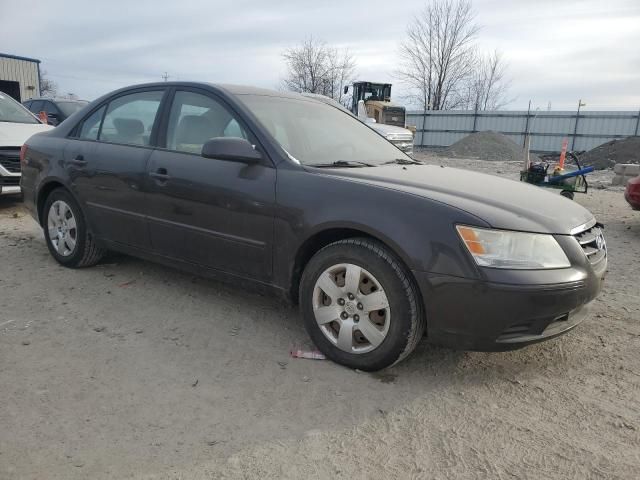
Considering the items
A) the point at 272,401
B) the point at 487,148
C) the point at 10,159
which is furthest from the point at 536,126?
the point at 272,401

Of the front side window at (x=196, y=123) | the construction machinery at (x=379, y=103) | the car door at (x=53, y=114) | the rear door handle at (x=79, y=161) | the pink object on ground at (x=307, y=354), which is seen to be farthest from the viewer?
the construction machinery at (x=379, y=103)

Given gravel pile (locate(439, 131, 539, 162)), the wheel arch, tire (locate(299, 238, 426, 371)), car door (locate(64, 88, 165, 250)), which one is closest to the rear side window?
car door (locate(64, 88, 165, 250))

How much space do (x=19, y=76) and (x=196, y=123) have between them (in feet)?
96.1

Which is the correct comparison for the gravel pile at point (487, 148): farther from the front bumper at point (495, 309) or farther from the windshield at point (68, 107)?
the front bumper at point (495, 309)

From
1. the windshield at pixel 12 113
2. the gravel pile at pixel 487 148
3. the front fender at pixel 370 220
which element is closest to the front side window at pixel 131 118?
the front fender at pixel 370 220

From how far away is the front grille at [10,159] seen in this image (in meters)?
7.00

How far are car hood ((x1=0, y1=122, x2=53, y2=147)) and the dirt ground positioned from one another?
4.08 m

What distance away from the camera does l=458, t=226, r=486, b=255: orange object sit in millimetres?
2545

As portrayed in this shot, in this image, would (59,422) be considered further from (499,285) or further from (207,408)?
(499,285)

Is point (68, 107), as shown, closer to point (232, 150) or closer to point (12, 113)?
point (12, 113)

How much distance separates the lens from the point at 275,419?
2.48m

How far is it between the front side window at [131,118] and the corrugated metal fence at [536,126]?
28.5 meters

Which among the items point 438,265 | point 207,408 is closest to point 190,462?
point 207,408

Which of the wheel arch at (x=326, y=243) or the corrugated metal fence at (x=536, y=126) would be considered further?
the corrugated metal fence at (x=536, y=126)
